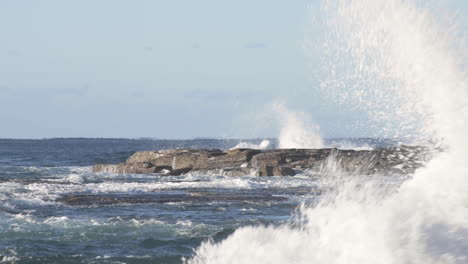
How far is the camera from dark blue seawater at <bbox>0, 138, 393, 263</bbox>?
14.5m

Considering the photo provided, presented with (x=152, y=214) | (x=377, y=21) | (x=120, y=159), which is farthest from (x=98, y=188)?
(x=120, y=159)

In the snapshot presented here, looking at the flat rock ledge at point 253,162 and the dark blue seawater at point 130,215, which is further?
the flat rock ledge at point 253,162

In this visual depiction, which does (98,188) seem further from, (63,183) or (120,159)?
(120,159)

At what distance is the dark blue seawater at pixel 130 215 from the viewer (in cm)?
1455

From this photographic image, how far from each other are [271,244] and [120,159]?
5407 centimetres

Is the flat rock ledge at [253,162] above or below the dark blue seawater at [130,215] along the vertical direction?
above

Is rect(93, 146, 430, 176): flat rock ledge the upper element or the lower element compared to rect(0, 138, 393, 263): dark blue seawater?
upper

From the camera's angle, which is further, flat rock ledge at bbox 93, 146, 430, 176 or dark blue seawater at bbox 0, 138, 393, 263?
flat rock ledge at bbox 93, 146, 430, 176

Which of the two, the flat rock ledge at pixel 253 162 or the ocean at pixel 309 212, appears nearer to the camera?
the ocean at pixel 309 212

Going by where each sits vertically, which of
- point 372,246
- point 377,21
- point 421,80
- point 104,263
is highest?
point 377,21

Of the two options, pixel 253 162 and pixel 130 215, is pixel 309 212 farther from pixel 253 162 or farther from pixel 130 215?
pixel 253 162

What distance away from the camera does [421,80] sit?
16297mm

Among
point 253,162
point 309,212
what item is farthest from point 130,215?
point 253,162

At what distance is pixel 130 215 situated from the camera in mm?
19719
